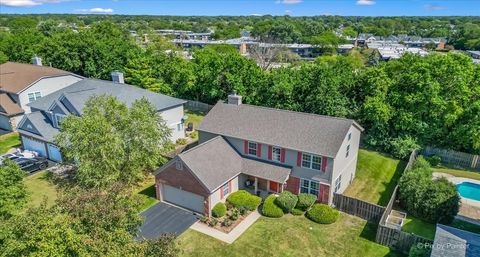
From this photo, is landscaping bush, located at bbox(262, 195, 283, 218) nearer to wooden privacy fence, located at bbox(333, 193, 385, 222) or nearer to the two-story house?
wooden privacy fence, located at bbox(333, 193, 385, 222)

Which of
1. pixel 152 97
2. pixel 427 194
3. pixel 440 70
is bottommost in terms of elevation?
pixel 427 194

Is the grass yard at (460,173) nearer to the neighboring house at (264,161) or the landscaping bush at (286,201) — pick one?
the neighboring house at (264,161)

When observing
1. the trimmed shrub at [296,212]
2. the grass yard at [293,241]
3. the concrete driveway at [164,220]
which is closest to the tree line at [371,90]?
the grass yard at [293,241]

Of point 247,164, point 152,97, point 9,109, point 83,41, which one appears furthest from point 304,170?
point 83,41

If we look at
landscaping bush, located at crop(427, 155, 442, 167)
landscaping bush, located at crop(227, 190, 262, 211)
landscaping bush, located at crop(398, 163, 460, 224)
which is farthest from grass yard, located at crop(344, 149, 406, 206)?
landscaping bush, located at crop(227, 190, 262, 211)

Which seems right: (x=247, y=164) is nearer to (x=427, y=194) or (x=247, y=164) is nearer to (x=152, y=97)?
(x=427, y=194)

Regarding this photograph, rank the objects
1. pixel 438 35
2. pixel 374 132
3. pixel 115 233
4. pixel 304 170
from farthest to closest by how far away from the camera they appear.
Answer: pixel 438 35
pixel 374 132
pixel 304 170
pixel 115 233

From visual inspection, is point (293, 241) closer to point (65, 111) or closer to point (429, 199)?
point (429, 199)
